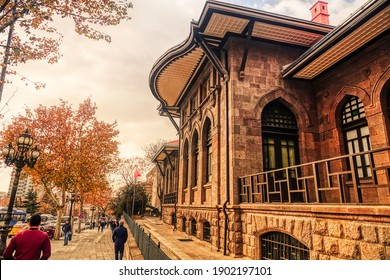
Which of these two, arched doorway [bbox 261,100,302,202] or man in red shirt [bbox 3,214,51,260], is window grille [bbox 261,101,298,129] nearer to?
arched doorway [bbox 261,100,302,202]

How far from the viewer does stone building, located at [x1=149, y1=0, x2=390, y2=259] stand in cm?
703

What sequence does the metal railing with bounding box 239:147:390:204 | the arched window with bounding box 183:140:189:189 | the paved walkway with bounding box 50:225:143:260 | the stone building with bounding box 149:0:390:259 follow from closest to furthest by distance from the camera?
the stone building with bounding box 149:0:390:259 → the metal railing with bounding box 239:147:390:204 → the paved walkway with bounding box 50:225:143:260 → the arched window with bounding box 183:140:189:189

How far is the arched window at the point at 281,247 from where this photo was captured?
6045 millimetres

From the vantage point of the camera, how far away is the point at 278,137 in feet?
32.2

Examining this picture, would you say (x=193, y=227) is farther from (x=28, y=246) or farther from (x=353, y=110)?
(x=28, y=246)

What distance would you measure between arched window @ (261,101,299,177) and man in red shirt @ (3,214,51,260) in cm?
743

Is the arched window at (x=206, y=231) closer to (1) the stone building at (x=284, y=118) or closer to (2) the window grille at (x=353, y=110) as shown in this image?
(1) the stone building at (x=284, y=118)

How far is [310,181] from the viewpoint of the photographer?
29.7 feet

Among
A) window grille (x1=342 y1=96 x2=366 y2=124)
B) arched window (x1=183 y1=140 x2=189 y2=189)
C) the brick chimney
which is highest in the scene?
the brick chimney

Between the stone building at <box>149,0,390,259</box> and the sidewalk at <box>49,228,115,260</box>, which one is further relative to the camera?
the sidewalk at <box>49,228,115,260</box>

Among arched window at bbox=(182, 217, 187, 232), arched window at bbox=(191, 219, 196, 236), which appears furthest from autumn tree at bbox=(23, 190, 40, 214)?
arched window at bbox=(191, 219, 196, 236)

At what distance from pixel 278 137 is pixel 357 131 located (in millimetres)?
2645
